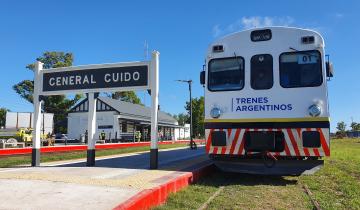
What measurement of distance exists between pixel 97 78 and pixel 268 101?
204 inches

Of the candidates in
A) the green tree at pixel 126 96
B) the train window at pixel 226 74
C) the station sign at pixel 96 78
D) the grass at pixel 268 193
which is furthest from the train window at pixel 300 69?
the green tree at pixel 126 96

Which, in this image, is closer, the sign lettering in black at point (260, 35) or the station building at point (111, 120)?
the sign lettering in black at point (260, 35)

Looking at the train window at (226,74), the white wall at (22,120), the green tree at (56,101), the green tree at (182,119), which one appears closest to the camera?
the train window at (226,74)

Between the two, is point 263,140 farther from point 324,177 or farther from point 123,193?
point 123,193

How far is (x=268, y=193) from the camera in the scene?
28.7 ft

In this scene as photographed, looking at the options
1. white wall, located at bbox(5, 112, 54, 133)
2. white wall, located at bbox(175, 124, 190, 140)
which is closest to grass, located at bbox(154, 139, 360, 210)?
white wall, located at bbox(5, 112, 54, 133)

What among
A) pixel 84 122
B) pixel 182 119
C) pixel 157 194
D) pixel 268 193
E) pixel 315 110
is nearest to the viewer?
pixel 157 194

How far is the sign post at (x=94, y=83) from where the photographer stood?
11.7 meters

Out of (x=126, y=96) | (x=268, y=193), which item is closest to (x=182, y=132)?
(x=126, y=96)

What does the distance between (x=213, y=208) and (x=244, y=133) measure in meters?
3.55

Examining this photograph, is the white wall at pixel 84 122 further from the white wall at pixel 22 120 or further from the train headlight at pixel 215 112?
the train headlight at pixel 215 112

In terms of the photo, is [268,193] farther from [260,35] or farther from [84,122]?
[84,122]

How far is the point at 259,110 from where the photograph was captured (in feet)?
33.6

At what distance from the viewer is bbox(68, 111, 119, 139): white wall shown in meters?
50.6
